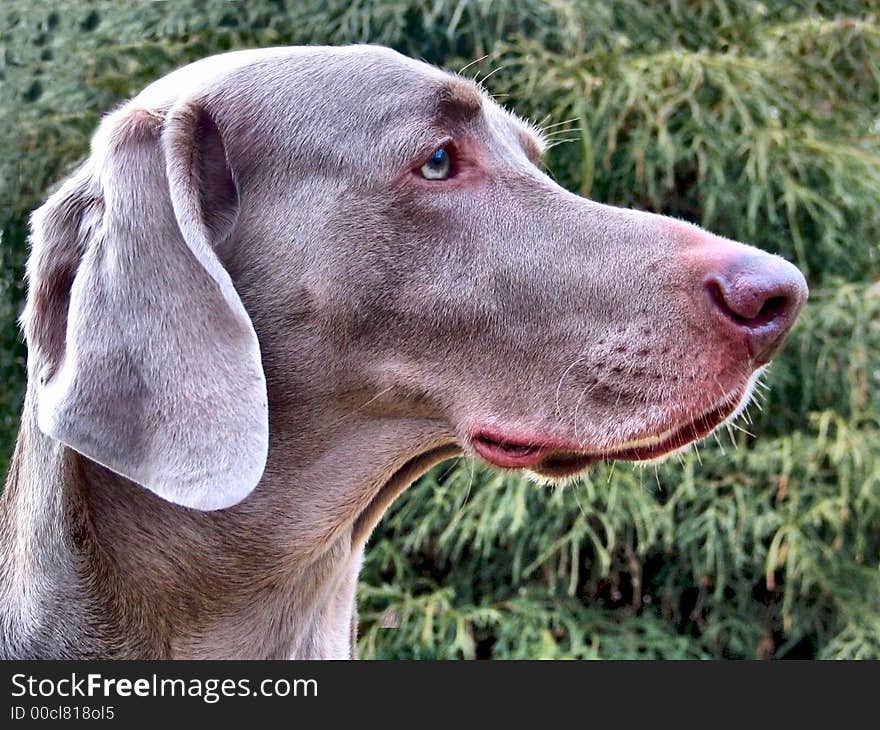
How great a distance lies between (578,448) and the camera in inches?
85.0

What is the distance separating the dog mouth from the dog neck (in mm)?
133

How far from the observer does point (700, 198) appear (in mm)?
4672

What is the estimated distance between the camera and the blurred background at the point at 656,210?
4.29 meters

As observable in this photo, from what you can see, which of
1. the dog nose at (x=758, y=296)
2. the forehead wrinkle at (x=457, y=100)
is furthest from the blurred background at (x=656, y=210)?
the dog nose at (x=758, y=296)

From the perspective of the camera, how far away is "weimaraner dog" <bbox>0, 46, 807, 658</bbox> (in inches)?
79.4

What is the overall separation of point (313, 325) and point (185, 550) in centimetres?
50

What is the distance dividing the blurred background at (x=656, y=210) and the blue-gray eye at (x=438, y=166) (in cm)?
214

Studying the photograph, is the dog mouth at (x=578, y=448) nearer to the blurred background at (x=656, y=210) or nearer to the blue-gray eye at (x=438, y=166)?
the blue-gray eye at (x=438, y=166)

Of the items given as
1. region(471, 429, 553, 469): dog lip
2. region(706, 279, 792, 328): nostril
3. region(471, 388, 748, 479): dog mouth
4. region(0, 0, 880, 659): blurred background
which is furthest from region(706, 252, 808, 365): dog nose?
region(0, 0, 880, 659): blurred background

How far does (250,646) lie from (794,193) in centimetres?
312

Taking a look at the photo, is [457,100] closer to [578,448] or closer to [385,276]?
[385,276]

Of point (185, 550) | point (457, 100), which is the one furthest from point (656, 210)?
point (185, 550)

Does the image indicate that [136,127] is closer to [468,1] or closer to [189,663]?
[189,663]

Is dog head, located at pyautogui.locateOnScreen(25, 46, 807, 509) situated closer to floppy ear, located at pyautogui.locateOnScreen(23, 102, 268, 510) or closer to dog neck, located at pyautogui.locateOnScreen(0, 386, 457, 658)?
floppy ear, located at pyautogui.locateOnScreen(23, 102, 268, 510)
